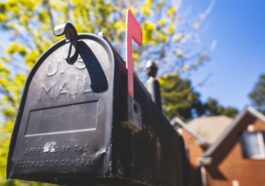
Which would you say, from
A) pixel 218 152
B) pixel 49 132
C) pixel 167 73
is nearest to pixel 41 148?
pixel 49 132

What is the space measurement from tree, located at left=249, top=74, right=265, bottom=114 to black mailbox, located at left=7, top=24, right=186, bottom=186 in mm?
46209

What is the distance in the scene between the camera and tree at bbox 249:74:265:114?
4184cm

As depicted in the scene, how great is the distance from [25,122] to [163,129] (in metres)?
0.88

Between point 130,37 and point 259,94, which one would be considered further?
point 259,94

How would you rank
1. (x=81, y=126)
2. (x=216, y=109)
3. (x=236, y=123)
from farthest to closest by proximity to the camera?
1. (x=216, y=109)
2. (x=236, y=123)
3. (x=81, y=126)

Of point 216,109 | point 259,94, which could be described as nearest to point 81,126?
point 216,109

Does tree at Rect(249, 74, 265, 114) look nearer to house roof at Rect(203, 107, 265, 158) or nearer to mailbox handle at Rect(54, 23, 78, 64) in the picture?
house roof at Rect(203, 107, 265, 158)

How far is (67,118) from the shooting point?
1.08m

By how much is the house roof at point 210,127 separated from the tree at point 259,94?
26616mm

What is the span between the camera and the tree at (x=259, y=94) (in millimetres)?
41844

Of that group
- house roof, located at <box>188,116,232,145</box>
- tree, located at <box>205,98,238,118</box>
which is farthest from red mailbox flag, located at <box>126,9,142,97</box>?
tree, located at <box>205,98,238,118</box>

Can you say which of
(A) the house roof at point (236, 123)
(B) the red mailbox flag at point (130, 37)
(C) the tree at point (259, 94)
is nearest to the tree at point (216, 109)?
(C) the tree at point (259, 94)

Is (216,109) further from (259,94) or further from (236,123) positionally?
(236,123)

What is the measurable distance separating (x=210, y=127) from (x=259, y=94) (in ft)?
96.7
